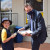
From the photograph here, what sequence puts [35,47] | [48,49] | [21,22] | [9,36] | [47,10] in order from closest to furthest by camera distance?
1. [9,36]
2. [35,47]
3. [48,49]
4. [47,10]
5. [21,22]

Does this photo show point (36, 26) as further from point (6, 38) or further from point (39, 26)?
point (6, 38)

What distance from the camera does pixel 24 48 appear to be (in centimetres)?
825

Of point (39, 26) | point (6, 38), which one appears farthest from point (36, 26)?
point (6, 38)

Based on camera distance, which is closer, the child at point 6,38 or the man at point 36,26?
the child at point 6,38

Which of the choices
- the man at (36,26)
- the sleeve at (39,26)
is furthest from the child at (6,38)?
the sleeve at (39,26)

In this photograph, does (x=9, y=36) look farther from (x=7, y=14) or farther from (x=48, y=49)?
(x=7, y=14)

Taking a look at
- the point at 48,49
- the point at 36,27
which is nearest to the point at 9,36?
the point at 36,27

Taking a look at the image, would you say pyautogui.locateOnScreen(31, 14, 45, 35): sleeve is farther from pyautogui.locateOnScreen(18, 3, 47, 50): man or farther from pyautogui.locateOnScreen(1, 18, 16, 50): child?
pyautogui.locateOnScreen(1, 18, 16, 50): child

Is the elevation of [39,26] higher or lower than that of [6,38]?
higher

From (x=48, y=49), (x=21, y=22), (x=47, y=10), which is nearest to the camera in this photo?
(x=48, y=49)

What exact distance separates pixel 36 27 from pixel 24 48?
4.35 m

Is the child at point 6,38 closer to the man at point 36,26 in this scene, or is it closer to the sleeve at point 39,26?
the man at point 36,26

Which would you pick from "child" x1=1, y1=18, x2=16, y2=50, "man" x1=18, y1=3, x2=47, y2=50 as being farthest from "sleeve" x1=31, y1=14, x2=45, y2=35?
"child" x1=1, y1=18, x2=16, y2=50

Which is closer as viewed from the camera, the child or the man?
the child
